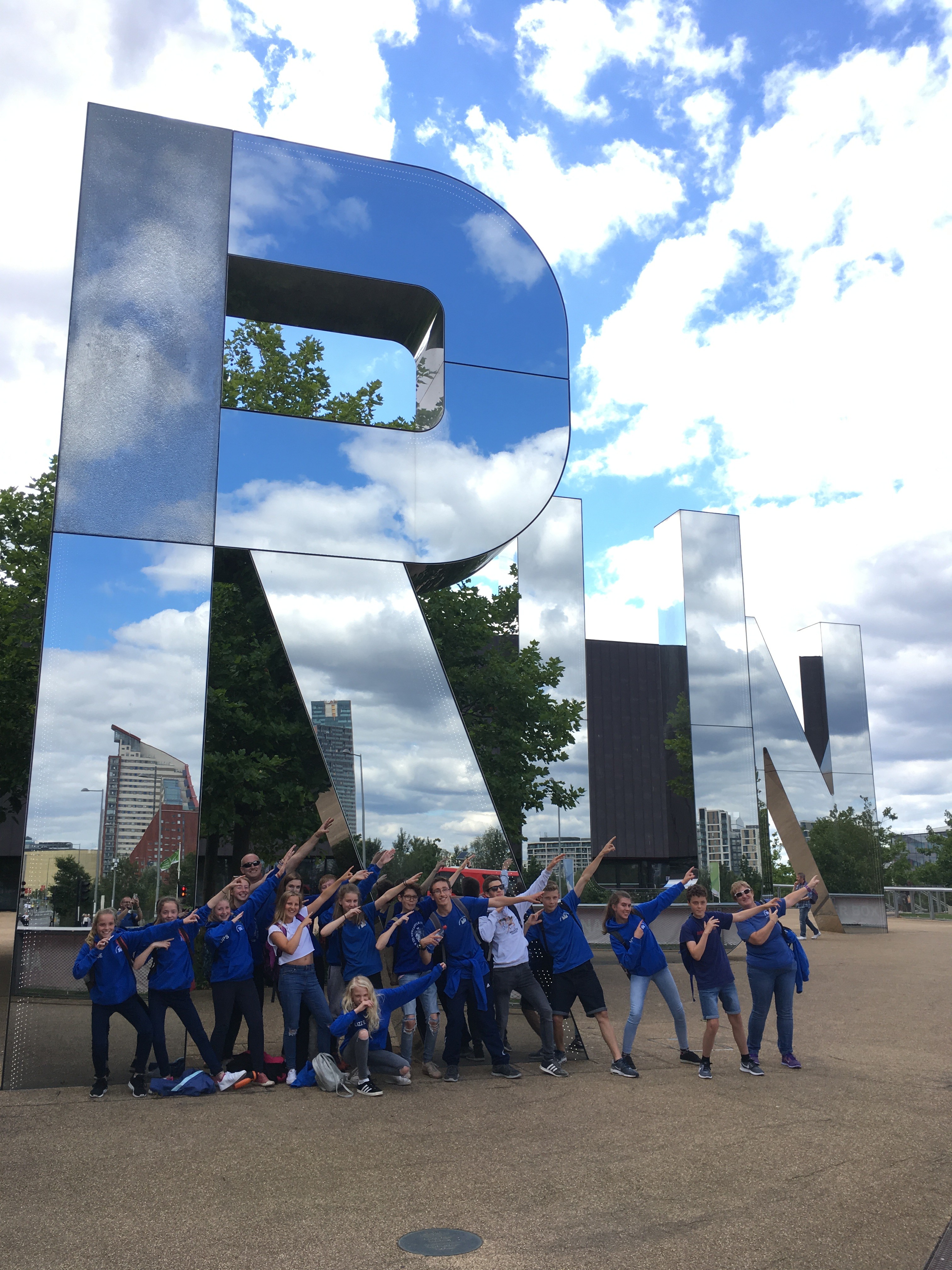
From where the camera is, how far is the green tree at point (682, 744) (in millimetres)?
17484

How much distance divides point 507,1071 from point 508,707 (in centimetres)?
792

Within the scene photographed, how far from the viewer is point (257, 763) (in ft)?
40.7

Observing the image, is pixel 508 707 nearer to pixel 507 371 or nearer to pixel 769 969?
pixel 507 371

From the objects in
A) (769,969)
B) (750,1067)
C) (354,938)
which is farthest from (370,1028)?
(769,969)

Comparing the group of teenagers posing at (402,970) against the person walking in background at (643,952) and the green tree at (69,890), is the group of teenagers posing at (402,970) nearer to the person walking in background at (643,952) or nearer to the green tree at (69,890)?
the person walking in background at (643,952)

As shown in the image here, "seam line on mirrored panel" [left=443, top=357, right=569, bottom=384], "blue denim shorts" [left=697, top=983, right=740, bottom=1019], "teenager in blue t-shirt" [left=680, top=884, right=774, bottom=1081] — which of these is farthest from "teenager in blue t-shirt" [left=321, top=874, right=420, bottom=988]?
"seam line on mirrored panel" [left=443, top=357, right=569, bottom=384]

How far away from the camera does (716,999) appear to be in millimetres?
7992

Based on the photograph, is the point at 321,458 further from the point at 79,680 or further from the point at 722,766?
the point at 722,766

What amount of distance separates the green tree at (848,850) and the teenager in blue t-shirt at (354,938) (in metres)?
14.1

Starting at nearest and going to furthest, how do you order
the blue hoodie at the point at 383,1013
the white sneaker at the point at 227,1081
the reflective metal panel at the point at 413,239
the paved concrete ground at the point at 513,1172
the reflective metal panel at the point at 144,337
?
the paved concrete ground at the point at 513,1172 → the blue hoodie at the point at 383,1013 → the white sneaker at the point at 227,1081 → the reflective metal panel at the point at 144,337 → the reflective metal panel at the point at 413,239

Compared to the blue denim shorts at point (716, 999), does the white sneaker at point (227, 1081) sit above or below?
below

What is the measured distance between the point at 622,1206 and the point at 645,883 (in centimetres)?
1789

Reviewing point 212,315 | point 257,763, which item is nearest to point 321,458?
point 212,315

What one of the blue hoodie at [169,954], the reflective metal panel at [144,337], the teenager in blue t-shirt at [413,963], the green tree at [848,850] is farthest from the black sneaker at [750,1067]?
Result: the green tree at [848,850]
